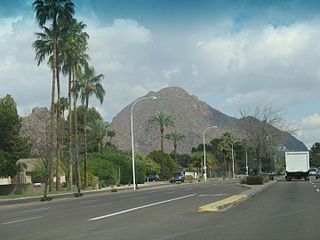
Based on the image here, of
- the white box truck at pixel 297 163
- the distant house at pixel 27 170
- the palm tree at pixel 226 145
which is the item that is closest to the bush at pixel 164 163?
the distant house at pixel 27 170

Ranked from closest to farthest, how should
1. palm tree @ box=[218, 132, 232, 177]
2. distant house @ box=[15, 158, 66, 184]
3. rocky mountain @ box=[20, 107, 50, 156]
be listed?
1. rocky mountain @ box=[20, 107, 50, 156]
2. distant house @ box=[15, 158, 66, 184]
3. palm tree @ box=[218, 132, 232, 177]

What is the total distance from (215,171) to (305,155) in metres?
67.6

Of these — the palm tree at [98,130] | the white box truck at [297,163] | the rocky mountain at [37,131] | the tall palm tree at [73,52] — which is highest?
the tall palm tree at [73,52]

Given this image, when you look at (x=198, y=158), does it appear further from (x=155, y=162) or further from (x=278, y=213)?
(x=278, y=213)

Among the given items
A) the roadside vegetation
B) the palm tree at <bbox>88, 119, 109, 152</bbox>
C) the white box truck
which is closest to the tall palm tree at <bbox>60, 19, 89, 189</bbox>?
the roadside vegetation

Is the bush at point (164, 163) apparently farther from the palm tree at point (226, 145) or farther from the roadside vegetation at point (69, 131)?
the palm tree at point (226, 145)

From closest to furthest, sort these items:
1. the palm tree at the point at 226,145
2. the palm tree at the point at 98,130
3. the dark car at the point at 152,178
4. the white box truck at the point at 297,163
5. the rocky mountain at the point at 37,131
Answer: the rocky mountain at the point at 37,131 → the white box truck at the point at 297,163 → the palm tree at the point at 98,130 → the dark car at the point at 152,178 → the palm tree at the point at 226,145

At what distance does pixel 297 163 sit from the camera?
6619cm

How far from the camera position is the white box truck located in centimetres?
6575

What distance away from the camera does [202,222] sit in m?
17.8

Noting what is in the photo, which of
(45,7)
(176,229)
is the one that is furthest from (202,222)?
(45,7)

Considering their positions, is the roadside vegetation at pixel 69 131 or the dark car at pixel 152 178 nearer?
the roadside vegetation at pixel 69 131

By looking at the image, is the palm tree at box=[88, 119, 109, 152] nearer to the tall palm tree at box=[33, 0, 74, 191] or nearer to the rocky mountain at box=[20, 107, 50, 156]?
the rocky mountain at box=[20, 107, 50, 156]

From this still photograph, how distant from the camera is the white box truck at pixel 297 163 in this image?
216 ft
